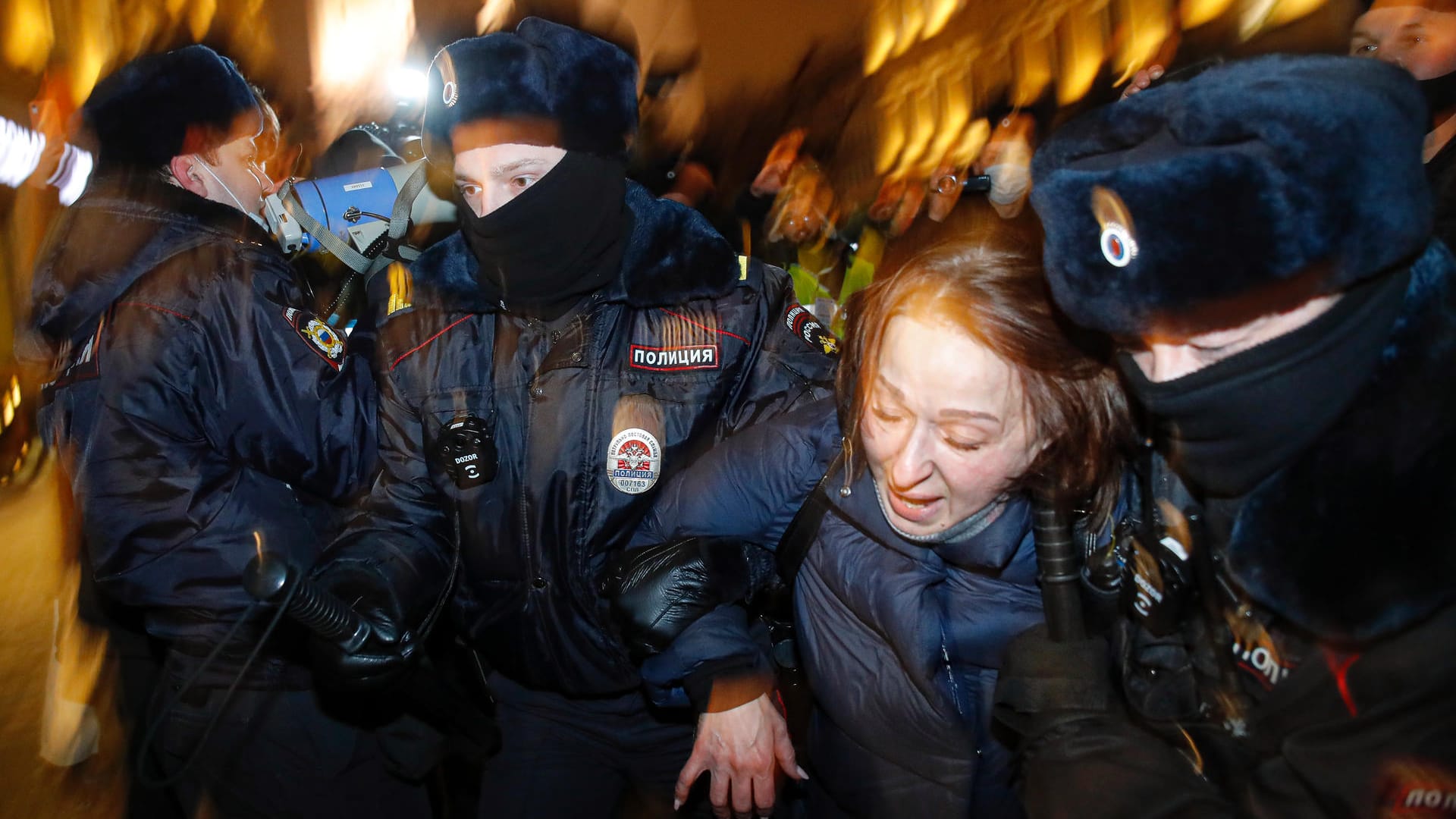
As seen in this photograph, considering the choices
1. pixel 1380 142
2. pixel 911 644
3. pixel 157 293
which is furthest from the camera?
pixel 157 293

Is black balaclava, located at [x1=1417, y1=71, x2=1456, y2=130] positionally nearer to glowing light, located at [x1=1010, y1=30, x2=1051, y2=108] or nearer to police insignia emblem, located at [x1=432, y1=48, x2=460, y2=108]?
police insignia emblem, located at [x1=432, y1=48, x2=460, y2=108]

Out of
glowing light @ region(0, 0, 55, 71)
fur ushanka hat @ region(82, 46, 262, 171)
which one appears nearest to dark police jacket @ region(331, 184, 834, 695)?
fur ushanka hat @ region(82, 46, 262, 171)

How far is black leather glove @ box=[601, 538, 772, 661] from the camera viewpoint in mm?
1739

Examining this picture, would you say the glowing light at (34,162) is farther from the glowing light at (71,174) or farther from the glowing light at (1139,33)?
the glowing light at (1139,33)

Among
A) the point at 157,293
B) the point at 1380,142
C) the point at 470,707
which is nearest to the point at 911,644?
the point at 1380,142

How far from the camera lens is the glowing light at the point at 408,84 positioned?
4035mm

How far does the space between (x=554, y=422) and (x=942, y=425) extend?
903 mm

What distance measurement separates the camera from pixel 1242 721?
47.1 inches

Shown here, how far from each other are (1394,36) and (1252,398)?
2110mm

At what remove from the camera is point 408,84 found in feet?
13.8

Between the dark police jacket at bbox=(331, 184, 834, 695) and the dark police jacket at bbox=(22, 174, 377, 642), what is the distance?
0.23 metres

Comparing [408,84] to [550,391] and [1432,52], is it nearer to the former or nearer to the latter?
[550,391]

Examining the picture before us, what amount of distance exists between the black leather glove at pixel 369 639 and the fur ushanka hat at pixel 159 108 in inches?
49.4

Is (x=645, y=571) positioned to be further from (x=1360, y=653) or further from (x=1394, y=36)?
(x=1394, y=36)
